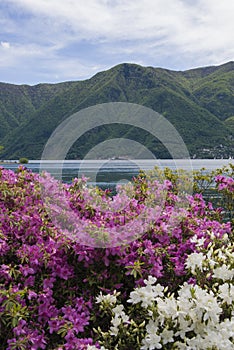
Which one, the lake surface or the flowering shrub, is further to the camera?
the lake surface

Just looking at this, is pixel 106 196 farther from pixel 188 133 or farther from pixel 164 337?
pixel 188 133

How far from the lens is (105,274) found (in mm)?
3629

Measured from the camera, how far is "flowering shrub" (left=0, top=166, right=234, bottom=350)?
301 centimetres

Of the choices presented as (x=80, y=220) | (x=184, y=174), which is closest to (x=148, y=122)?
(x=184, y=174)

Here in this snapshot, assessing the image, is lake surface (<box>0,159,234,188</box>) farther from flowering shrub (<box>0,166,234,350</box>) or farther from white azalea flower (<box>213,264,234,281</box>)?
white azalea flower (<box>213,264,234,281</box>)

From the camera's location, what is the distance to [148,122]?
648 cm

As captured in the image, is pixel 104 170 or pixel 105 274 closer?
pixel 105 274

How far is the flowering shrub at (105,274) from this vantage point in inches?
118

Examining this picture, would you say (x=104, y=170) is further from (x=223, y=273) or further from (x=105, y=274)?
(x=223, y=273)

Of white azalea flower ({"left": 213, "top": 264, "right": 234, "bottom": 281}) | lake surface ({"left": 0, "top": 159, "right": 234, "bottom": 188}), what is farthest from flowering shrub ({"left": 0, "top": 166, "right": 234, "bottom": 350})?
lake surface ({"left": 0, "top": 159, "right": 234, "bottom": 188})

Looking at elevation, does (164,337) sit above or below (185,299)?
below

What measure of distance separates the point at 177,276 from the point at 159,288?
886 mm

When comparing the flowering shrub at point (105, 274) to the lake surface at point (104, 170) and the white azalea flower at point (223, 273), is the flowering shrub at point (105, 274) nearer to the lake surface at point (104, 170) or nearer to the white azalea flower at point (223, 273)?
the white azalea flower at point (223, 273)

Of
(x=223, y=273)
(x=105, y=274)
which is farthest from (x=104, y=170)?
(x=223, y=273)
